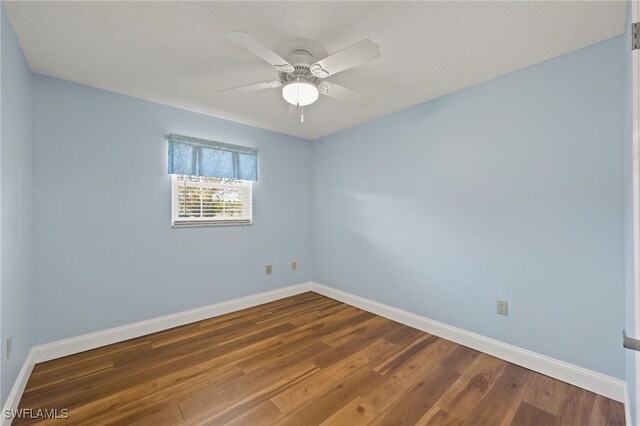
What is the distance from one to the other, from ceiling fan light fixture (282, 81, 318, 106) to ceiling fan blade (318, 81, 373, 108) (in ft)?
0.27

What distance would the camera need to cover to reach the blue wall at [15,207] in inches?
59.1

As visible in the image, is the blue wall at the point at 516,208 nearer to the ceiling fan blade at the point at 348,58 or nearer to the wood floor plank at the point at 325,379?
the wood floor plank at the point at 325,379

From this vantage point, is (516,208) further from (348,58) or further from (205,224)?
(205,224)

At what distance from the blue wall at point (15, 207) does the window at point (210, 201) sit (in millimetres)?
1103

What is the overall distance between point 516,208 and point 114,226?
358cm

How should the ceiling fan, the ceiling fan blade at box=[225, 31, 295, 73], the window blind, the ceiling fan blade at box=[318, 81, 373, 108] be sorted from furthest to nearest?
1. the window blind
2. the ceiling fan blade at box=[318, 81, 373, 108]
3. the ceiling fan
4. the ceiling fan blade at box=[225, 31, 295, 73]

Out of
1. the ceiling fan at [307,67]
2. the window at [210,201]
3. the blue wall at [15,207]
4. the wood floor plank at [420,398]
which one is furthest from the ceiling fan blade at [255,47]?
the wood floor plank at [420,398]

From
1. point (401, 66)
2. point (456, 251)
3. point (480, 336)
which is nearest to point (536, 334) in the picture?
point (480, 336)

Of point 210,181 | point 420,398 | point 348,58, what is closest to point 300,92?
point 348,58

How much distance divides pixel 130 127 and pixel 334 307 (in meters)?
3.01

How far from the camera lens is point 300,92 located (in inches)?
73.3

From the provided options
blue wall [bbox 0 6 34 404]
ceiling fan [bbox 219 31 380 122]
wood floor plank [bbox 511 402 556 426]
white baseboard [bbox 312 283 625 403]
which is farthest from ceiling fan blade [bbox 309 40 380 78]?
white baseboard [bbox 312 283 625 403]

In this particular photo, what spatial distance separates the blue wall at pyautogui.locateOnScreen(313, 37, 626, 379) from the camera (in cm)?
177

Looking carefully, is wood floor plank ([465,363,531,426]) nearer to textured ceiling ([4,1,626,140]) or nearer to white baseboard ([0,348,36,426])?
textured ceiling ([4,1,626,140])
